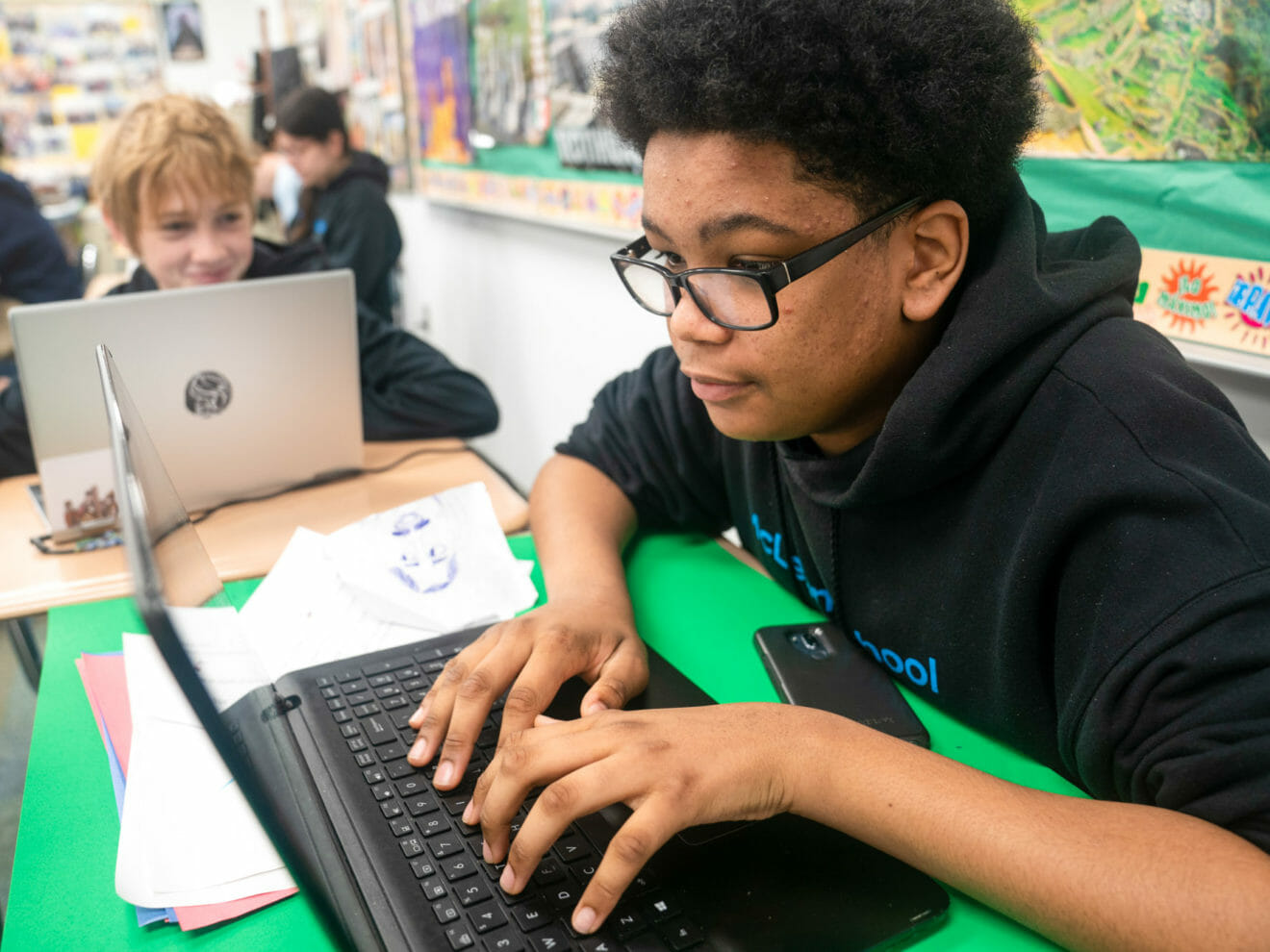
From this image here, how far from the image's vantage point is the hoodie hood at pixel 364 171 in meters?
2.81

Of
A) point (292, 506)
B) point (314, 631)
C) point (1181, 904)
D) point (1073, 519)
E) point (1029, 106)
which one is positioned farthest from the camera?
point (292, 506)

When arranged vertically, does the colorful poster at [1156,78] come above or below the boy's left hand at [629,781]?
above

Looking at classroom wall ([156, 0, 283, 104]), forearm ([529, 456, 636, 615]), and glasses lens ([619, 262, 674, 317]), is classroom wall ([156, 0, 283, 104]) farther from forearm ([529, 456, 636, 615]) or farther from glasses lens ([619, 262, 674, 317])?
glasses lens ([619, 262, 674, 317])

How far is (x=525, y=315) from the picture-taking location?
96.1 inches

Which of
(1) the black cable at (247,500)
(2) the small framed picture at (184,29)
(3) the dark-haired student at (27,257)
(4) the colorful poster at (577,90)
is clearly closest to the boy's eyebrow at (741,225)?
(1) the black cable at (247,500)

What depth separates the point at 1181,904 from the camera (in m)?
0.45

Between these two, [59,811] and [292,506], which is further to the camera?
[292,506]

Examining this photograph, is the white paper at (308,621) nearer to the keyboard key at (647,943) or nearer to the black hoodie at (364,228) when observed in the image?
the keyboard key at (647,943)

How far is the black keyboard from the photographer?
0.47 m

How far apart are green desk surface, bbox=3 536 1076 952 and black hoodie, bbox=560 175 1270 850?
7cm

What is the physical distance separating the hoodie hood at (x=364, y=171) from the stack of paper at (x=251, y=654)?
6.82 feet

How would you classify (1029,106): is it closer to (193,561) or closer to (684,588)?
(684,588)

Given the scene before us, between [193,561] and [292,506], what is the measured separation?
0.70 metres

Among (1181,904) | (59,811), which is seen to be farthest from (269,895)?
(1181,904)
